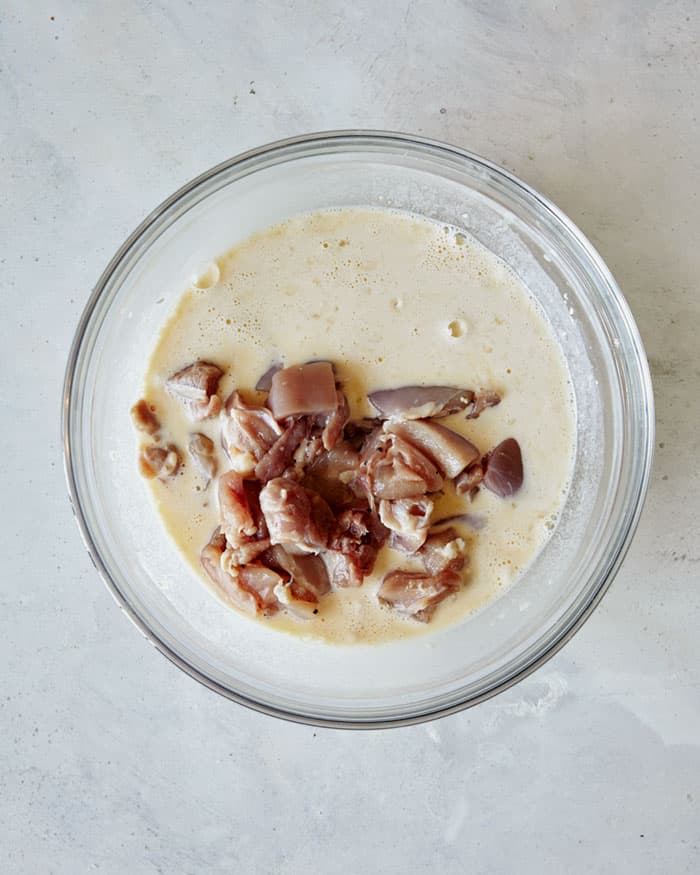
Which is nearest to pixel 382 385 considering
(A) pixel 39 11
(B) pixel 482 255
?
(B) pixel 482 255

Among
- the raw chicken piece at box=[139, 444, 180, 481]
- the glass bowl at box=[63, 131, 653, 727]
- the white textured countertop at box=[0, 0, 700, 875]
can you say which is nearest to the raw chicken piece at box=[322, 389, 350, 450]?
the raw chicken piece at box=[139, 444, 180, 481]

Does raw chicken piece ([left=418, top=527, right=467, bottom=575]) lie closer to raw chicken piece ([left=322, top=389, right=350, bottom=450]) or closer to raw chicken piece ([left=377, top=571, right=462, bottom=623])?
raw chicken piece ([left=377, top=571, right=462, bottom=623])

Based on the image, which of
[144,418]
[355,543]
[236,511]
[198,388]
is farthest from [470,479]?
[144,418]

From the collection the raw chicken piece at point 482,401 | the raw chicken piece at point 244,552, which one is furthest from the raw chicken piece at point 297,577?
the raw chicken piece at point 482,401

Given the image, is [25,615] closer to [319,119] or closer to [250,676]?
[250,676]

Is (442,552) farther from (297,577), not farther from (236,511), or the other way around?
(236,511)
